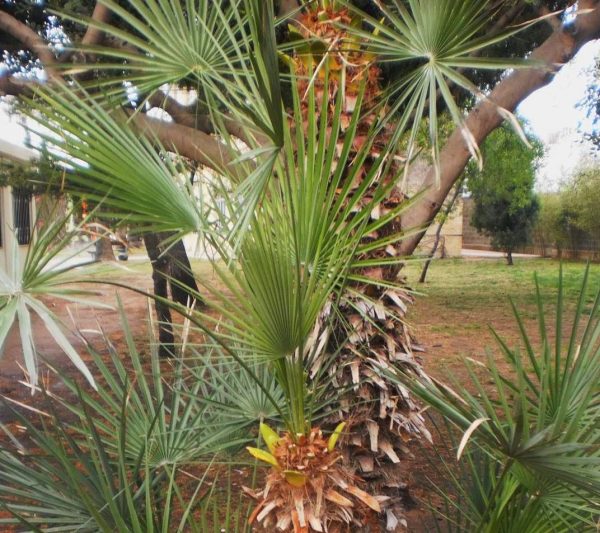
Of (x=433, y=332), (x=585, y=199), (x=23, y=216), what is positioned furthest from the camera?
(x=585, y=199)

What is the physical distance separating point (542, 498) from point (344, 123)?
1558 millimetres

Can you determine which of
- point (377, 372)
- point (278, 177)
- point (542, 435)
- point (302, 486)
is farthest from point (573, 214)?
point (542, 435)

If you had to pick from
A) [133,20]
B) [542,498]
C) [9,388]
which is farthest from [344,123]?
[9,388]

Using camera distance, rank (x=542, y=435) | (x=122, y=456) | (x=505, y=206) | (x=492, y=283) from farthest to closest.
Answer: (x=505, y=206) → (x=492, y=283) → (x=122, y=456) → (x=542, y=435)

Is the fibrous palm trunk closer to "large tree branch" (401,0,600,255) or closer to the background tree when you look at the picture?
"large tree branch" (401,0,600,255)

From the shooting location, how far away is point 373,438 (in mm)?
2625

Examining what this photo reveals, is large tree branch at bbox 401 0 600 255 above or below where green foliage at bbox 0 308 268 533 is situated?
above

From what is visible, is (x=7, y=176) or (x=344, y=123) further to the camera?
(x=7, y=176)

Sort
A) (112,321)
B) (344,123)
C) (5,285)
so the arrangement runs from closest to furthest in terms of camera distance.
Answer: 1. (5,285)
2. (344,123)
3. (112,321)

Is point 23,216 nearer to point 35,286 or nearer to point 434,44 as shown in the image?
point 35,286

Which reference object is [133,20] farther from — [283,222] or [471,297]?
[471,297]

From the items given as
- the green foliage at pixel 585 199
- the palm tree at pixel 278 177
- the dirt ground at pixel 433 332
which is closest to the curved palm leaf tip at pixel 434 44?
the palm tree at pixel 278 177

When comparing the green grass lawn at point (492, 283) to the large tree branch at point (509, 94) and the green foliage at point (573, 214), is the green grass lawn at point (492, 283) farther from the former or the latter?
the large tree branch at point (509, 94)

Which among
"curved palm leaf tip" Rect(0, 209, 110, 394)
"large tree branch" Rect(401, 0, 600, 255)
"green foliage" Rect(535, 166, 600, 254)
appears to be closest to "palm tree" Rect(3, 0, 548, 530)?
"curved palm leaf tip" Rect(0, 209, 110, 394)
